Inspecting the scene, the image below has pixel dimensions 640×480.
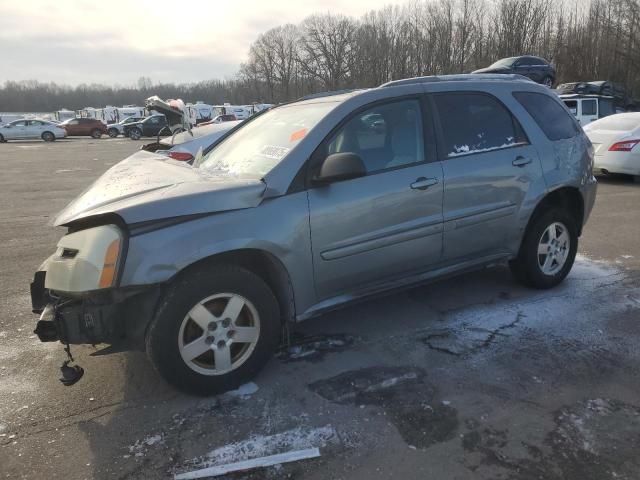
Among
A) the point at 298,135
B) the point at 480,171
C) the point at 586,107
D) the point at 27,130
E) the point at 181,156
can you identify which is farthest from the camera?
the point at 27,130

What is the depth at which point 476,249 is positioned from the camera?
13.5 feet

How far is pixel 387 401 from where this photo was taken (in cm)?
300

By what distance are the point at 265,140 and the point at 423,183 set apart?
1.19 metres

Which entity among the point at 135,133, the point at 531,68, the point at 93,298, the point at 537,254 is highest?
the point at 531,68

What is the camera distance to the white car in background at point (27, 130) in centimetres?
3434

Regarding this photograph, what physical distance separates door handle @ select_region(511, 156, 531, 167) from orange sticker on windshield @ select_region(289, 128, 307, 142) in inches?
71.3

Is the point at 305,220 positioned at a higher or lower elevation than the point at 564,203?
higher

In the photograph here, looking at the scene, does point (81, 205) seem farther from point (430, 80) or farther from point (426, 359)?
point (430, 80)

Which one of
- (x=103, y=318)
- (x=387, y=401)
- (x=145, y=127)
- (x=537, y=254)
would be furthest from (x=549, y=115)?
(x=145, y=127)

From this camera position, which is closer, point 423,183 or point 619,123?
point 423,183

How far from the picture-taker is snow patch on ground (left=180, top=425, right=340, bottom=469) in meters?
2.54

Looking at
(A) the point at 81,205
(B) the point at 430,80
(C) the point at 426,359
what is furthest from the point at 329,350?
(B) the point at 430,80

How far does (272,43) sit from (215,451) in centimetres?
10096

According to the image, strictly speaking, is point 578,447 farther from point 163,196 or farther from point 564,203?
point 564,203
